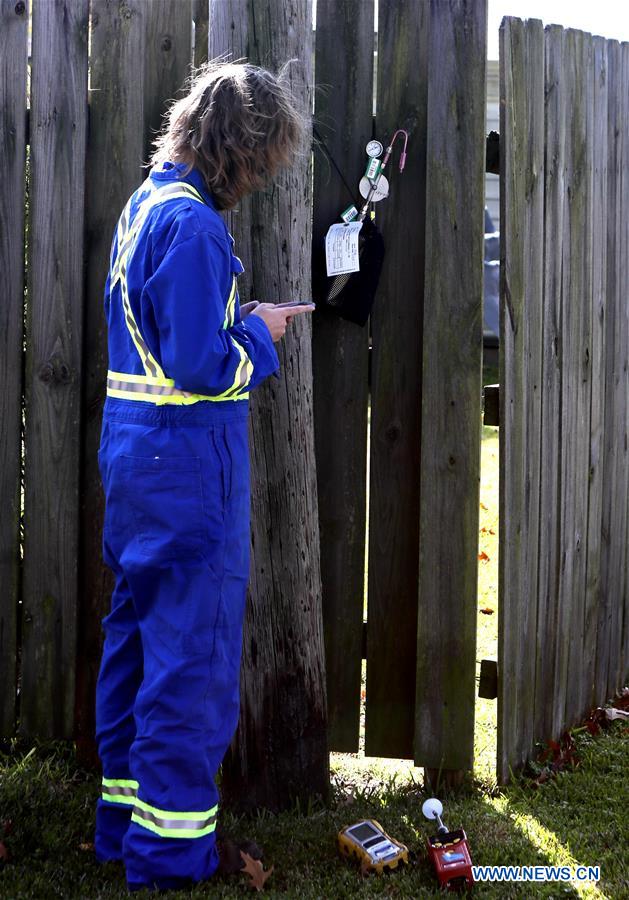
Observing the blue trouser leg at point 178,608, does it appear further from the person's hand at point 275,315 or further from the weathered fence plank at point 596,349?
the weathered fence plank at point 596,349

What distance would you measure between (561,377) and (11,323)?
2062mm

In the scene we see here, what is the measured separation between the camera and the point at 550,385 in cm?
415

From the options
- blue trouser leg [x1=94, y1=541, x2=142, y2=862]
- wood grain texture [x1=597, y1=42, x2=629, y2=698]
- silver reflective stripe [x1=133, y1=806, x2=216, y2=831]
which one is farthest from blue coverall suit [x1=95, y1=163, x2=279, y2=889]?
wood grain texture [x1=597, y1=42, x2=629, y2=698]

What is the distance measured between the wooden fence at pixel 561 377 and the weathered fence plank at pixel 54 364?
150cm

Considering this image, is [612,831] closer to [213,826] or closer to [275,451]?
[213,826]

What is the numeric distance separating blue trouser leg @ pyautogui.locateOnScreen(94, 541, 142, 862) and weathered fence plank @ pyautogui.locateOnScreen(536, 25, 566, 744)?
56.0 inches

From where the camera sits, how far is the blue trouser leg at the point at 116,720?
3305 mm

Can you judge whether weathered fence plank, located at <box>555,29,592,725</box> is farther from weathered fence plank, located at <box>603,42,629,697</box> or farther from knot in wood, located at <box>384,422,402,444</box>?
knot in wood, located at <box>384,422,402,444</box>

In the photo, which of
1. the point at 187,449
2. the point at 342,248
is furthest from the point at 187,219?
the point at 342,248

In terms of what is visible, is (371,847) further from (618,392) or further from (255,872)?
(618,392)

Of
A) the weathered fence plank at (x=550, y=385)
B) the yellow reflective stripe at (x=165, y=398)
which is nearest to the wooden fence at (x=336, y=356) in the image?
the weathered fence plank at (x=550, y=385)

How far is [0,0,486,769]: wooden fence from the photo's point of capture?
3.77 metres

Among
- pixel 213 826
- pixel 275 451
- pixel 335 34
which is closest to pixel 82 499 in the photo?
pixel 275 451

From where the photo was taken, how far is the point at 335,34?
3758 millimetres
